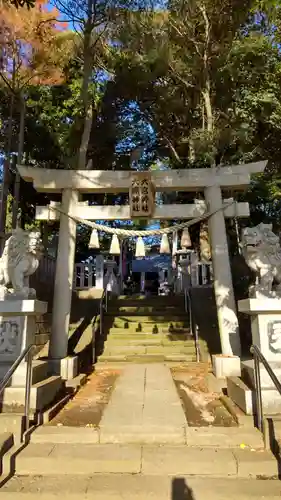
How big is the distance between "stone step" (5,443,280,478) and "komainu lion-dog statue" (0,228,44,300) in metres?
2.09

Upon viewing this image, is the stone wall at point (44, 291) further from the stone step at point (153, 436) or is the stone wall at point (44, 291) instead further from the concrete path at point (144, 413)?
the stone step at point (153, 436)

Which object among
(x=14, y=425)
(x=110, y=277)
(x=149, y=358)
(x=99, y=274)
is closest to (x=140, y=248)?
(x=149, y=358)

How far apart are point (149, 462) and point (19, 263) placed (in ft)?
10.1

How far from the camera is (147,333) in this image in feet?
29.8

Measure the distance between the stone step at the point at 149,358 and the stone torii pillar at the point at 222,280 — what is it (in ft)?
4.95

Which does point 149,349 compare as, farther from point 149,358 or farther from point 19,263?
point 19,263

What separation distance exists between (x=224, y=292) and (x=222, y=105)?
7.42 meters

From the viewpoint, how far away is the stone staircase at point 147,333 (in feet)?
26.9

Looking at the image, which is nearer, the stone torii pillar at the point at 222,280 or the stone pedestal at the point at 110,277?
the stone torii pillar at the point at 222,280

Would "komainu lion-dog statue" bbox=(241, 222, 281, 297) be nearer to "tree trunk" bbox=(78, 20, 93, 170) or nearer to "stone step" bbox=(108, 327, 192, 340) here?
"stone step" bbox=(108, 327, 192, 340)

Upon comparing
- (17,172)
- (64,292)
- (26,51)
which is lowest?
(64,292)

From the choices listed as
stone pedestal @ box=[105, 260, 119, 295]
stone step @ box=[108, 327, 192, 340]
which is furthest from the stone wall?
stone pedestal @ box=[105, 260, 119, 295]

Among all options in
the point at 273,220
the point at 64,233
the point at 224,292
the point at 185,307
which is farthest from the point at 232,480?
the point at 273,220

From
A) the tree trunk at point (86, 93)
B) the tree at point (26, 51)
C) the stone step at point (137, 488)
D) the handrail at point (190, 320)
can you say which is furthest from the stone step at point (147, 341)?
the stone step at point (137, 488)
